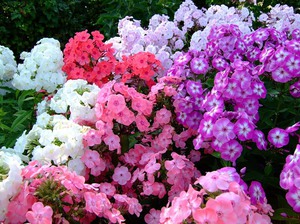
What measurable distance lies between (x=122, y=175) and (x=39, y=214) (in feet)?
2.28

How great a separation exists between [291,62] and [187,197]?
0.83 meters

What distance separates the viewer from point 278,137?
2010 millimetres

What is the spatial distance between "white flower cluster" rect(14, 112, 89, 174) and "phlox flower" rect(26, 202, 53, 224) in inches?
19.7

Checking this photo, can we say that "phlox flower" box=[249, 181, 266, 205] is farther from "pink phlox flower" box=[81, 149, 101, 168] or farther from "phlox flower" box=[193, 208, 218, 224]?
"pink phlox flower" box=[81, 149, 101, 168]

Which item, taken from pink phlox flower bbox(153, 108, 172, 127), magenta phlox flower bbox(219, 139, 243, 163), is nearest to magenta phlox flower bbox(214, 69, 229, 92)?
magenta phlox flower bbox(219, 139, 243, 163)

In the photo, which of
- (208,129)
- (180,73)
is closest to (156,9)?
(180,73)

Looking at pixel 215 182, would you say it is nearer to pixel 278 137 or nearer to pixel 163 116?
pixel 278 137

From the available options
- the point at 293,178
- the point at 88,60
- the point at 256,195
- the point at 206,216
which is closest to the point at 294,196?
the point at 293,178

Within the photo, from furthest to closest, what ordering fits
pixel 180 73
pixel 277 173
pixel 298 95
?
pixel 180 73 < pixel 277 173 < pixel 298 95

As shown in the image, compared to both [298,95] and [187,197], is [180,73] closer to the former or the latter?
[298,95]

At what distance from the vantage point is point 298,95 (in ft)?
7.02

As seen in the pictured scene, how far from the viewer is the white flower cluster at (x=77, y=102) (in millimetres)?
2244

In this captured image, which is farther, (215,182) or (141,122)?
(141,122)

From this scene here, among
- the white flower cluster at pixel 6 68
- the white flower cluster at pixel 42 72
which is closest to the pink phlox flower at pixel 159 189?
the white flower cluster at pixel 42 72
